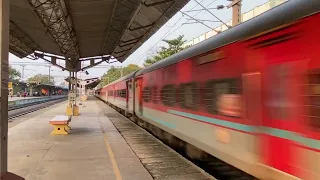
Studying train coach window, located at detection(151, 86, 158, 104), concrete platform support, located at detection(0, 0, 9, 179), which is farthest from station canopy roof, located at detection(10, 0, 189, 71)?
concrete platform support, located at detection(0, 0, 9, 179)

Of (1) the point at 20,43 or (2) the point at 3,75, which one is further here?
(1) the point at 20,43

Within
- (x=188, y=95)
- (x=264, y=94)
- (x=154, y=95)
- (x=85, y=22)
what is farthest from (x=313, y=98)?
(x=85, y=22)

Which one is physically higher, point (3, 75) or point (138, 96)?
point (3, 75)

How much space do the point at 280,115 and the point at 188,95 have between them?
3.60 metres

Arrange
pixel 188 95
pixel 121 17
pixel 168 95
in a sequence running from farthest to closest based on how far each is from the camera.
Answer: pixel 121 17, pixel 168 95, pixel 188 95

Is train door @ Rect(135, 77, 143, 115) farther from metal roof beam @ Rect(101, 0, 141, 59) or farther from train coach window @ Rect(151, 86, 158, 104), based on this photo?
metal roof beam @ Rect(101, 0, 141, 59)

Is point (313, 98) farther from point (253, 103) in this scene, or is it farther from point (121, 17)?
point (121, 17)

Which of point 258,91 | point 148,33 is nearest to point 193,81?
point 258,91

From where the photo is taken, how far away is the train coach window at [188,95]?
7.00 m

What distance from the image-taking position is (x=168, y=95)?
9.38 m

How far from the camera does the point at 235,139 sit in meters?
5.04

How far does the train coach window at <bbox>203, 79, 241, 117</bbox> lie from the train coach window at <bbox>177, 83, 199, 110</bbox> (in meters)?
0.60

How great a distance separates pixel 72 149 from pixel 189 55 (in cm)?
436

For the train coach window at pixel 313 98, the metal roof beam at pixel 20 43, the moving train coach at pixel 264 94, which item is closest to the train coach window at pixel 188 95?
the moving train coach at pixel 264 94
